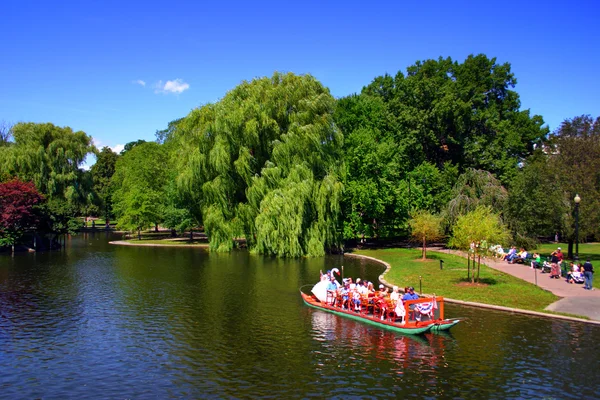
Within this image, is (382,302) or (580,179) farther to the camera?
(580,179)

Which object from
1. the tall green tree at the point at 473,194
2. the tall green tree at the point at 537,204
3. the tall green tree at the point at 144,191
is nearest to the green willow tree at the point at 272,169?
the tall green tree at the point at 473,194

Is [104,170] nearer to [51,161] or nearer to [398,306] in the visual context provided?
[51,161]

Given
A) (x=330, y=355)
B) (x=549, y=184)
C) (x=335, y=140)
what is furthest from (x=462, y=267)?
(x=330, y=355)

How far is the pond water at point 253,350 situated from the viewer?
1548cm

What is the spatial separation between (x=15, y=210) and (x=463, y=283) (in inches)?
1822

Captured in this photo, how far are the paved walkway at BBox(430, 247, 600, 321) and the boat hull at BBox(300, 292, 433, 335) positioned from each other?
7.69 meters

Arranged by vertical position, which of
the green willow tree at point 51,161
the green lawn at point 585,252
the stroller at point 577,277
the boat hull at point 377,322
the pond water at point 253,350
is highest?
the green willow tree at point 51,161

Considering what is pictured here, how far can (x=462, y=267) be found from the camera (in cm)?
3809

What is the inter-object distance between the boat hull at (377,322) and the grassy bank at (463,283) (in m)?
6.99

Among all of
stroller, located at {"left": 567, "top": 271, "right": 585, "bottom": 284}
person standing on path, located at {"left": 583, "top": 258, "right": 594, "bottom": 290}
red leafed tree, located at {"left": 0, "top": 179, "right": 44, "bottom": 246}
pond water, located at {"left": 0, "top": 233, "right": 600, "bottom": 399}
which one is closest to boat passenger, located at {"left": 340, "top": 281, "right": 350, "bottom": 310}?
pond water, located at {"left": 0, "top": 233, "right": 600, "bottom": 399}

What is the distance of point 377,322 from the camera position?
2253cm

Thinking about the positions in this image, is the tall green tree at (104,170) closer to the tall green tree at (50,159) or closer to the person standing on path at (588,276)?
the tall green tree at (50,159)

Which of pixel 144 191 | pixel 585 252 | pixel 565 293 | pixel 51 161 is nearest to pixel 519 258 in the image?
pixel 585 252

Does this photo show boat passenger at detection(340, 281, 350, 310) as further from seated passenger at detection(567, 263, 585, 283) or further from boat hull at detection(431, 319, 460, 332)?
seated passenger at detection(567, 263, 585, 283)
